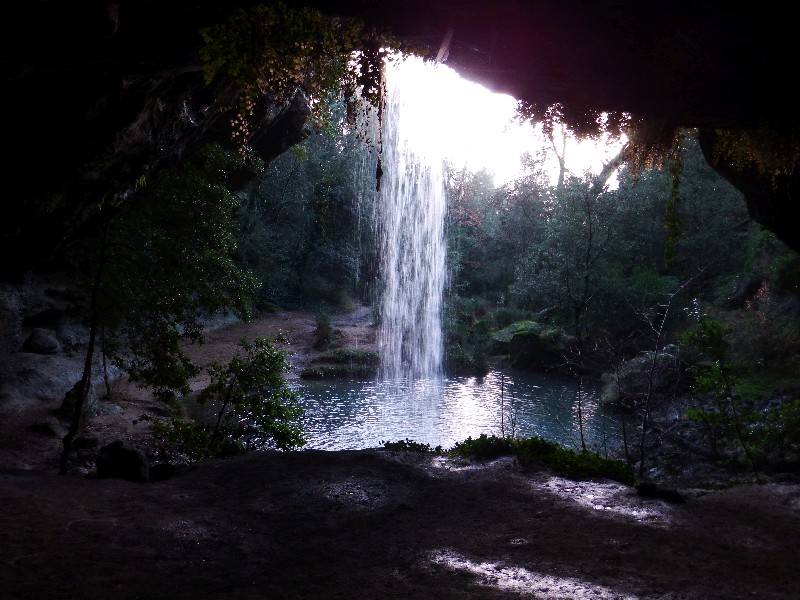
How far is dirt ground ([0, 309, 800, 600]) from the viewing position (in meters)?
3.76

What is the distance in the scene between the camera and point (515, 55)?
4.99 meters

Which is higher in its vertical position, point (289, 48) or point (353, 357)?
point (289, 48)

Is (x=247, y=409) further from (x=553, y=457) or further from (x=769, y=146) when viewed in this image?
(x=769, y=146)

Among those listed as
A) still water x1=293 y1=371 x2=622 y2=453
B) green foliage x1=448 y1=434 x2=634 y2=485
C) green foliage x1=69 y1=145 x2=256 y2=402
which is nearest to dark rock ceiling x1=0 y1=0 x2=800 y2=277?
green foliage x1=69 y1=145 x2=256 y2=402

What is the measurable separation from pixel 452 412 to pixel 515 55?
11629mm

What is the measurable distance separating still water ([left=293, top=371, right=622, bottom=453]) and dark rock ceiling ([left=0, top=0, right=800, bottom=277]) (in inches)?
260

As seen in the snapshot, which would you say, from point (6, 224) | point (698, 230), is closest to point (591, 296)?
point (698, 230)

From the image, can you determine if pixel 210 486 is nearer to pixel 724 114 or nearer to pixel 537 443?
pixel 537 443

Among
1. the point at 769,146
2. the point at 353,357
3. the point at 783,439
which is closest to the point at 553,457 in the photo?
the point at 783,439

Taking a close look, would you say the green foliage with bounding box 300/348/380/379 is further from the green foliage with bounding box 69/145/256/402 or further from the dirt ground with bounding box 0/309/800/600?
the dirt ground with bounding box 0/309/800/600

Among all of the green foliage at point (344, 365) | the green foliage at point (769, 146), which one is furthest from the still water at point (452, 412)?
the green foliage at point (769, 146)

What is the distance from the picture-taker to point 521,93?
5.55 m

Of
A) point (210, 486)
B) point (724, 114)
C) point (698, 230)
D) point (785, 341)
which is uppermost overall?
point (698, 230)

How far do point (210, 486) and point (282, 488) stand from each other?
0.82 metres
